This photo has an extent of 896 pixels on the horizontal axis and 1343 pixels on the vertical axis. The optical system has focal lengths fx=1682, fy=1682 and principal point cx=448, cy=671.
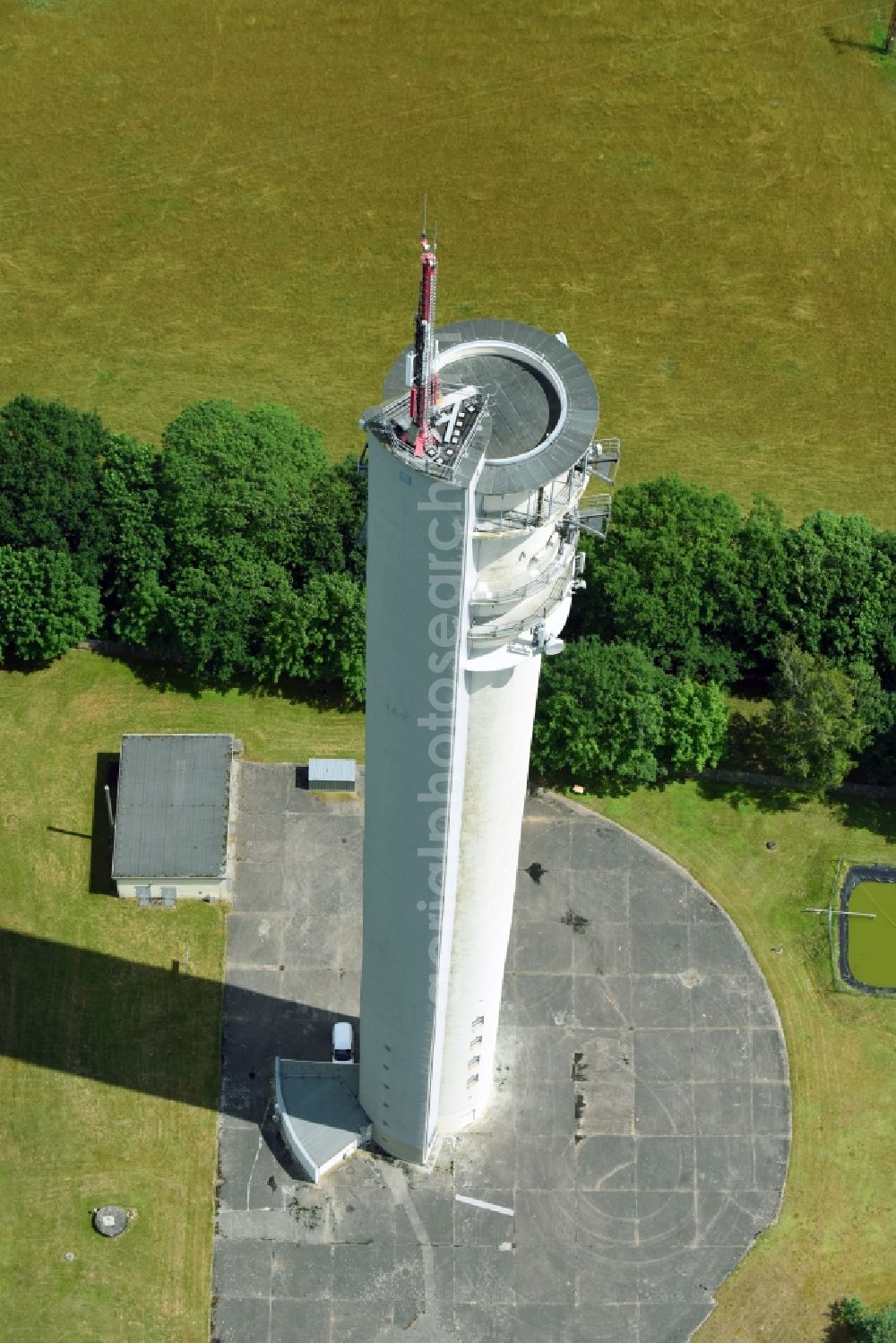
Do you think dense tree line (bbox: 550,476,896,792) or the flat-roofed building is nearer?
the flat-roofed building

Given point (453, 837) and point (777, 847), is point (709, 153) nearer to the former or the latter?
point (777, 847)

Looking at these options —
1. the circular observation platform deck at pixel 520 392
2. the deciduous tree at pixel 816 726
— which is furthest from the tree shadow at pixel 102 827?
the circular observation platform deck at pixel 520 392

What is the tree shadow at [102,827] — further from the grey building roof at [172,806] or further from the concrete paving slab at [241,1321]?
the concrete paving slab at [241,1321]

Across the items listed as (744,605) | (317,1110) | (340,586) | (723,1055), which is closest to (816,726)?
(744,605)

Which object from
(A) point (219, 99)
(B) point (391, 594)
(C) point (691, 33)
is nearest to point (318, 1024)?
(B) point (391, 594)

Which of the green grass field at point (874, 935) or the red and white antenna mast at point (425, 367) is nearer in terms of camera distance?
the red and white antenna mast at point (425, 367)

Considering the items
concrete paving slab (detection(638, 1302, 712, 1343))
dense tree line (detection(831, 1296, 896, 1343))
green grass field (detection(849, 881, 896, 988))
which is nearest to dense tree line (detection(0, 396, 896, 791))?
green grass field (detection(849, 881, 896, 988))

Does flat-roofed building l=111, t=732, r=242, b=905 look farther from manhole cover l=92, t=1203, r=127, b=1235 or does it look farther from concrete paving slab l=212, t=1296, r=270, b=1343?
concrete paving slab l=212, t=1296, r=270, b=1343
